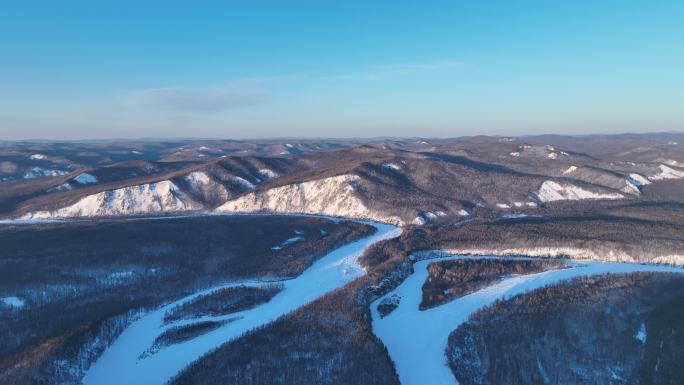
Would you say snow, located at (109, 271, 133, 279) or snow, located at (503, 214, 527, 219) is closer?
snow, located at (109, 271, 133, 279)

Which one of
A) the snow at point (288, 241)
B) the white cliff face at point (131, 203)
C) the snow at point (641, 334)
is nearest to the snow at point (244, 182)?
the white cliff face at point (131, 203)

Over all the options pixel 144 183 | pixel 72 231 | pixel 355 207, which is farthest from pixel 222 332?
pixel 144 183

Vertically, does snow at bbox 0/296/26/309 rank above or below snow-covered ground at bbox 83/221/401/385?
above

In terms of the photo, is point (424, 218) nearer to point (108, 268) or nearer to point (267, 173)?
point (108, 268)

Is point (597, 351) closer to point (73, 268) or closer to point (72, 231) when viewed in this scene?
point (73, 268)

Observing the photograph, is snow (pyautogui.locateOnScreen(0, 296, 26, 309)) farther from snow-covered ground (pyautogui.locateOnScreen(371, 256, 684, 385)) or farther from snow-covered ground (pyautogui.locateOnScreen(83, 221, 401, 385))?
snow-covered ground (pyautogui.locateOnScreen(371, 256, 684, 385))

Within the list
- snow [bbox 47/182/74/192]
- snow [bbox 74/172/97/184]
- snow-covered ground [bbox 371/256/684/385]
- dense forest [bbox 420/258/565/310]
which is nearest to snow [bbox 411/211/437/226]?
dense forest [bbox 420/258/565/310]

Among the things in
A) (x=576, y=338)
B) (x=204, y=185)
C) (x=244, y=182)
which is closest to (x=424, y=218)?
(x=576, y=338)
